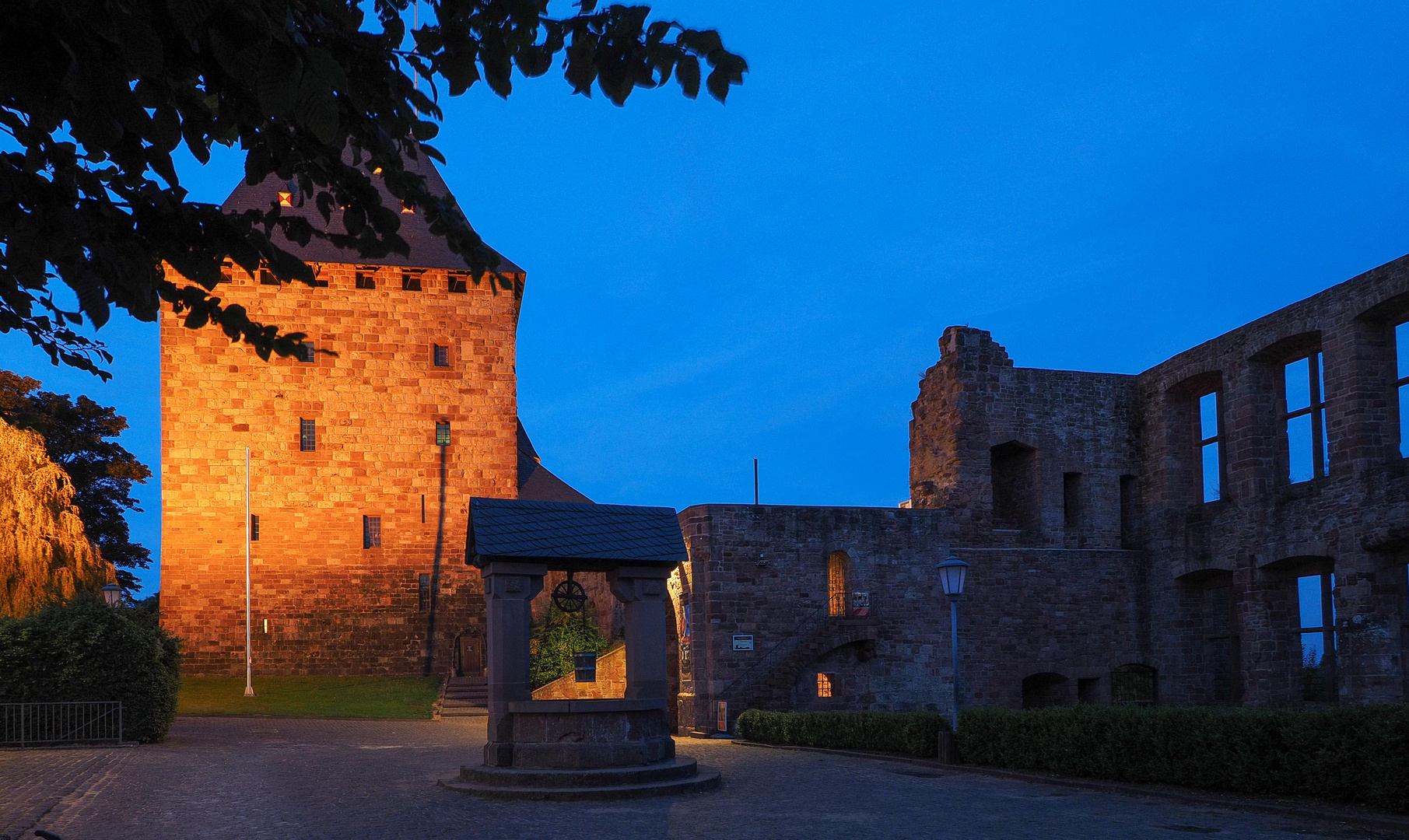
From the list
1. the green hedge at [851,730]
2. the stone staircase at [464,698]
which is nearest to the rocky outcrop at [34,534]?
the stone staircase at [464,698]

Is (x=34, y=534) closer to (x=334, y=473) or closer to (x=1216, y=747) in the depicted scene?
(x=334, y=473)

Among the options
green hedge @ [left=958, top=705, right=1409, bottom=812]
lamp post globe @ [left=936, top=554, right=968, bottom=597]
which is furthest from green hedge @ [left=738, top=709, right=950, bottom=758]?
lamp post globe @ [left=936, top=554, right=968, bottom=597]

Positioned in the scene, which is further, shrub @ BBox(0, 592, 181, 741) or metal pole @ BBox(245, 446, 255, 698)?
metal pole @ BBox(245, 446, 255, 698)

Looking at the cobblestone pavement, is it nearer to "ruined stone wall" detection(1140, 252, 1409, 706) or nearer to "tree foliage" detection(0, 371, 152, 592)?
"ruined stone wall" detection(1140, 252, 1409, 706)

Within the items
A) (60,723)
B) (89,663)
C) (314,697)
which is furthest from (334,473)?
(60,723)

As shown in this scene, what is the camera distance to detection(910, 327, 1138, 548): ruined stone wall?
27.8 m

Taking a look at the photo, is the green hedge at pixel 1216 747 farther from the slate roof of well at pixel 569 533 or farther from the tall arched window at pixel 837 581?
the tall arched window at pixel 837 581

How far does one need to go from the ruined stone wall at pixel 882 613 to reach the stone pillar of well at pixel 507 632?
10816mm

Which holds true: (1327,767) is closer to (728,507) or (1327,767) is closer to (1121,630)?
(728,507)

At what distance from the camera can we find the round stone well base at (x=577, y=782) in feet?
42.5

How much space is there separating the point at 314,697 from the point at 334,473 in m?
7.82

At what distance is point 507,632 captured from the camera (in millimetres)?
14719

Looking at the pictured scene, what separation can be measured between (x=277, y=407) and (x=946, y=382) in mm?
19812

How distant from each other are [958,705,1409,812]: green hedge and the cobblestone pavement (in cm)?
59
